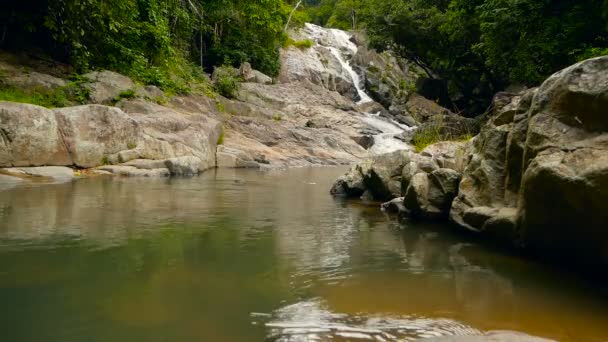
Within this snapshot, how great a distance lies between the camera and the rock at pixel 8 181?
25.9 ft

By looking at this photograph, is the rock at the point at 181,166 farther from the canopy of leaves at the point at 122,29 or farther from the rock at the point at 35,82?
the rock at the point at 35,82

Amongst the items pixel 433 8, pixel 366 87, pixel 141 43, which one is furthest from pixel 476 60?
pixel 141 43

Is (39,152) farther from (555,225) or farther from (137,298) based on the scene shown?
(555,225)

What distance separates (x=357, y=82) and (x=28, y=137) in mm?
29432

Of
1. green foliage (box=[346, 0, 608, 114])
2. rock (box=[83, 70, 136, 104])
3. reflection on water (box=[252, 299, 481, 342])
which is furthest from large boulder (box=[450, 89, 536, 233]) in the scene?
rock (box=[83, 70, 136, 104])

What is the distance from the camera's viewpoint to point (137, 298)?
117 inches

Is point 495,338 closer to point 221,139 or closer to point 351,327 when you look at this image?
point 351,327

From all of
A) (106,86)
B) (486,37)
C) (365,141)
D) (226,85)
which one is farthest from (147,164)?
(365,141)

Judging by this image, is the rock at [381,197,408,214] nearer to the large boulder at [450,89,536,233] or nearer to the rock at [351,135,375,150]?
the large boulder at [450,89,536,233]

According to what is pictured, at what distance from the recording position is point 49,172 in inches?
378

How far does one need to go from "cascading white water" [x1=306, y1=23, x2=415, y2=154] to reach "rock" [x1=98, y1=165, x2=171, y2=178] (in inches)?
483

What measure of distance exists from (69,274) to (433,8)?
24930mm

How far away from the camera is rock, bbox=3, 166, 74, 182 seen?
9.16 meters

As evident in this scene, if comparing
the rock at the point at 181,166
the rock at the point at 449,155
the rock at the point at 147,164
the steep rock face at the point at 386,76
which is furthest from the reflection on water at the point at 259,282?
the steep rock face at the point at 386,76
